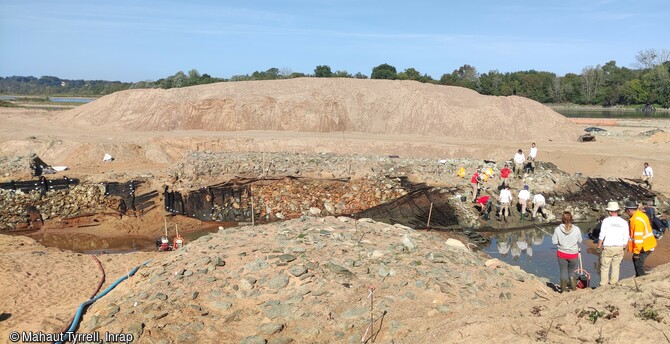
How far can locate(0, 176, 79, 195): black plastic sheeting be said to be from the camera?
2131cm

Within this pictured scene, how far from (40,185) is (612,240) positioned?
71.3 ft

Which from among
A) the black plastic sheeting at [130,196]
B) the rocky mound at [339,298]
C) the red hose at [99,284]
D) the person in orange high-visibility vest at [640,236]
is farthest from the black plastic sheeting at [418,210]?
the person in orange high-visibility vest at [640,236]

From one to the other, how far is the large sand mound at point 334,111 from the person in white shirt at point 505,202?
17.3 metres

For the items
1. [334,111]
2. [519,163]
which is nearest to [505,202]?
[519,163]

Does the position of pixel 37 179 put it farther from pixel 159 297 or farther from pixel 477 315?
pixel 477 315

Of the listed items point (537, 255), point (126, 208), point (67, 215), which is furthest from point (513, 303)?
point (67, 215)

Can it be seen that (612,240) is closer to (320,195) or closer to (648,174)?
(320,195)

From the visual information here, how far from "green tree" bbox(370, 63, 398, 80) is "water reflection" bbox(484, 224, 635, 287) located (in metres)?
49.4

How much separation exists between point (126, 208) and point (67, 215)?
2.30m

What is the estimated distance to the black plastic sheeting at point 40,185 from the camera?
21312 mm

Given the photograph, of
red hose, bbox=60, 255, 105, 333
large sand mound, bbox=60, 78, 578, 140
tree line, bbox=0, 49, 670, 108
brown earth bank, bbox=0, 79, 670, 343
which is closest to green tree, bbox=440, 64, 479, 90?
tree line, bbox=0, 49, 670, 108

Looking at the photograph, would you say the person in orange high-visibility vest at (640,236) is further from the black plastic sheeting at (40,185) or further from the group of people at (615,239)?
the black plastic sheeting at (40,185)

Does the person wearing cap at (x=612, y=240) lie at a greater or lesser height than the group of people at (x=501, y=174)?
greater

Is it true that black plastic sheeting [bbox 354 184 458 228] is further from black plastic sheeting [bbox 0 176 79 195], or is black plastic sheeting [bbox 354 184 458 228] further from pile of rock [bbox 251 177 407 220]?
black plastic sheeting [bbox 0 176 79 195]
